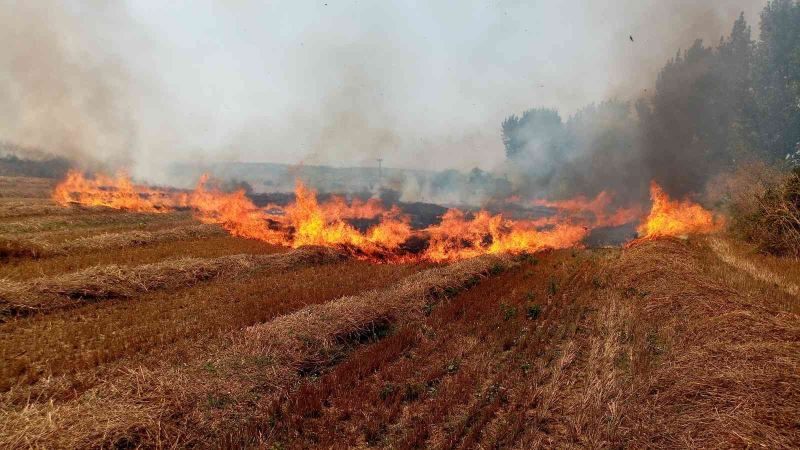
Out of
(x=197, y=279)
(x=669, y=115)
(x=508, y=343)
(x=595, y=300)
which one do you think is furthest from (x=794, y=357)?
(x=669, y=115)

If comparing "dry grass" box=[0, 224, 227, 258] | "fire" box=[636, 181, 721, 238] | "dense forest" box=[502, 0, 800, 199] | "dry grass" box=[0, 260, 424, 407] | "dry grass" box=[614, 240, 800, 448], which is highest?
"dense forest" box=[502, 0, 800, 199]

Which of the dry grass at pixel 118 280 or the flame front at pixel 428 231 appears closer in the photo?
the dry grass at pixel 118 280

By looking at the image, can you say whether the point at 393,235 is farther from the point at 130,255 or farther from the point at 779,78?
the point at 779,78

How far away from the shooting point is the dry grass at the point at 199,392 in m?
4.53

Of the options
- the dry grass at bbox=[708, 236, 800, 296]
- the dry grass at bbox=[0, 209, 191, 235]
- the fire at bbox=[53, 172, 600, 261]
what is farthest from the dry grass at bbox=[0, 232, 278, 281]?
the dry grass at bbox=[708, 236, 800, 296]

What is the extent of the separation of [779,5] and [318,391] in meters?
53.8

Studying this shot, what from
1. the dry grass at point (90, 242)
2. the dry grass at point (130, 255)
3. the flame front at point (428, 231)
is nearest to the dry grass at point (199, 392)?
the dry grass at point (130, 255)

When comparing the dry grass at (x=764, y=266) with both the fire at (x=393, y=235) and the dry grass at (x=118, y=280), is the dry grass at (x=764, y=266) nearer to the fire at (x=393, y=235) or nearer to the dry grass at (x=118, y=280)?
the fire at (x=393, y=235)

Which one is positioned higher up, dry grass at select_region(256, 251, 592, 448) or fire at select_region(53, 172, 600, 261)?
fire at select_region(53, 172, 600, 261)

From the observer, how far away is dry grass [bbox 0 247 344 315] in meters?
9.58

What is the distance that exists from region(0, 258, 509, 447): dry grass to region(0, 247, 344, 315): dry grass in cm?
591

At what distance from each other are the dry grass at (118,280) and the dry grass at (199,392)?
5.91m

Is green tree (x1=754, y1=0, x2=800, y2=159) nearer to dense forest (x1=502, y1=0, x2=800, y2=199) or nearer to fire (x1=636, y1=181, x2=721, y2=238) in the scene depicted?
dense forest (x1=502, y1=0, x2=800, y2=199)

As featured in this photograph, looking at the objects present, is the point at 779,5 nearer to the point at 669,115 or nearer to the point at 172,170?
the point at 669,115
